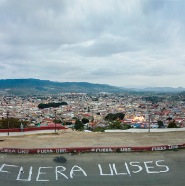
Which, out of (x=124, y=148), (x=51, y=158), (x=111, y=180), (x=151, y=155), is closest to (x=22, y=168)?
(x=51, y=158)

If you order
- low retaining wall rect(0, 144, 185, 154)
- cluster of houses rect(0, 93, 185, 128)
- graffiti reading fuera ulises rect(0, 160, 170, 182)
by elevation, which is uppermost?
low retaining wall rect(0, 144, 185, 154)

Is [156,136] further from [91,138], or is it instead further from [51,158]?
[51,158]

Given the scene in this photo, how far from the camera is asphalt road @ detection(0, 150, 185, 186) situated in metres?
11.2

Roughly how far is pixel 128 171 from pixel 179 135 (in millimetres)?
7616

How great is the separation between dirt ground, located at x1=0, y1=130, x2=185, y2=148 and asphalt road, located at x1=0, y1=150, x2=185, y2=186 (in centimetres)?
183

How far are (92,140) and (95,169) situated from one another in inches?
184

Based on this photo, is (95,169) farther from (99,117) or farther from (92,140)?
(99,117)

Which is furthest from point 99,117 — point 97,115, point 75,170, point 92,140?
point 75,170

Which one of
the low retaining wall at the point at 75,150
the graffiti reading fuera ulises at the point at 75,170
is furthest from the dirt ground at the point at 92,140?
the graffiti reading fuera ulises at the point at 75,170

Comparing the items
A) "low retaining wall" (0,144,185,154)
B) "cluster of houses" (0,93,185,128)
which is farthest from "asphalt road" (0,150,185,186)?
"cluster of houses" (0,93,185,128)

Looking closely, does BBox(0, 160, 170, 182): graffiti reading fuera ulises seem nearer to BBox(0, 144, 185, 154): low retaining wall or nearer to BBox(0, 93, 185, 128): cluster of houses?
BBox(0, 144, 185, 154): low retaining wall

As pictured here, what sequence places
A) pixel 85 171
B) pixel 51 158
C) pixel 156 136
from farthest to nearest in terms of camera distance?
pixel 156 136, pixel 51 158, pixel 85 171

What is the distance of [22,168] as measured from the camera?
1249 centimetres

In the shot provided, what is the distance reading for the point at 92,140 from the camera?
16969 millimetres
